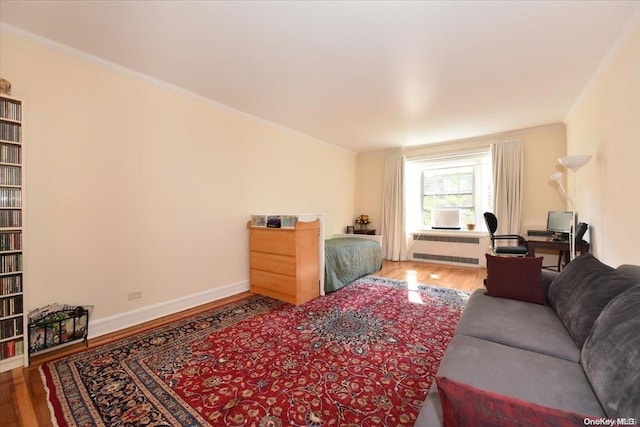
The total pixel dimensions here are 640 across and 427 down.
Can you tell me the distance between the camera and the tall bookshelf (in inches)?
72.9

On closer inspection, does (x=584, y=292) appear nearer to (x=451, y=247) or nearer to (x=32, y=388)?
(x=32, y=388)

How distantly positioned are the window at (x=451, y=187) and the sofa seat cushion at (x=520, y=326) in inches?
146

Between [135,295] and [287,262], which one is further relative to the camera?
[287,262]

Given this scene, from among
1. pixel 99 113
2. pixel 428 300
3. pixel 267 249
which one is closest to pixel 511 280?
pixel 428 300

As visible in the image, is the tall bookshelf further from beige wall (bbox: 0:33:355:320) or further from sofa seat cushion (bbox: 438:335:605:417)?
sofa seat cushion (bbox: 438:335:605:417)

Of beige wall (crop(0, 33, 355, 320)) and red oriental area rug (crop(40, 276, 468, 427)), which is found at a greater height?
beige wall (crop(0, 33, 355, 320))

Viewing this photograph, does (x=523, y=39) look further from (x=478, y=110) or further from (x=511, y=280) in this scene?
(x=511, y=280)

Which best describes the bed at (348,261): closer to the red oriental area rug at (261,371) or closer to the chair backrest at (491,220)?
the red oriental area rug at (261,371)

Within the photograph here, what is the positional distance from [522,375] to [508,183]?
177 inches

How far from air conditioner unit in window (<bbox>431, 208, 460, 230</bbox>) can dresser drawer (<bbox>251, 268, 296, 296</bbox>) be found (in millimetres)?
3789

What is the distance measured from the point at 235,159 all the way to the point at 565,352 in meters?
3.59

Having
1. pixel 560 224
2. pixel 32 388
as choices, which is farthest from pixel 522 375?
pixel 560 224

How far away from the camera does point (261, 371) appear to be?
6.11 ft

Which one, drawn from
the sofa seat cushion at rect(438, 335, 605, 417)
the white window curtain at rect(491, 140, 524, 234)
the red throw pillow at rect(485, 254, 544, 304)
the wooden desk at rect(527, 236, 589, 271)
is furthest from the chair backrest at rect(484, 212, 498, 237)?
the sofa seat cushion at rect(438, 335, 605, 417)
